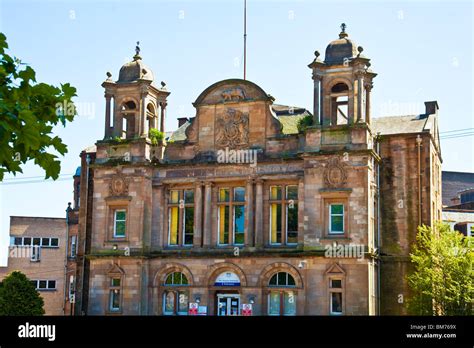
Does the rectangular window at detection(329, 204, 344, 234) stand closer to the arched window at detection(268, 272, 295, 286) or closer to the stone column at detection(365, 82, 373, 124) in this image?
the arched window at detection(268, 272, 295, 286)

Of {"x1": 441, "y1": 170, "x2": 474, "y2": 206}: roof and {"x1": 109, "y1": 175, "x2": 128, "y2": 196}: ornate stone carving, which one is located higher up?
{"x1": 441, "y1": 170, "x2": 474, "y2": 206}: roof

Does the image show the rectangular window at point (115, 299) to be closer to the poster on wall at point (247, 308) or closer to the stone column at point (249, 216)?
the poster on wall at point (247, 308)

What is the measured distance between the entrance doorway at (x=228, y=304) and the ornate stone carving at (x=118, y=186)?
Result: 7.94m

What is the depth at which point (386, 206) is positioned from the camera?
39.3 m

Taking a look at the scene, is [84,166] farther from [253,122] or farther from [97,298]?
[253,122]

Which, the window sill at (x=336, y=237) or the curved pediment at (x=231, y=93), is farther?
the curved pediment at (x=231, y=93)

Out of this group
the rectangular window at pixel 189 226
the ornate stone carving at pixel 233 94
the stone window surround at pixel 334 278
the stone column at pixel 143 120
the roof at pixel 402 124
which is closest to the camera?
the stone window surround at pixel 334 278

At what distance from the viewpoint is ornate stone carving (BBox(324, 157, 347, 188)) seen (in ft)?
120

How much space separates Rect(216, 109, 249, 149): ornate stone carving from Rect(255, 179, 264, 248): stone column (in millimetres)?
2421

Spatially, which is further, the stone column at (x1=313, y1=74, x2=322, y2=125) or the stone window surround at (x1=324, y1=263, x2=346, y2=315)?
the stone column at (x1=313, y1=74, x2=322, y2=125)

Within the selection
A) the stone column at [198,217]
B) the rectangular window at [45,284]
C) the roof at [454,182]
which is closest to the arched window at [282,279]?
the stone column at [198,217]

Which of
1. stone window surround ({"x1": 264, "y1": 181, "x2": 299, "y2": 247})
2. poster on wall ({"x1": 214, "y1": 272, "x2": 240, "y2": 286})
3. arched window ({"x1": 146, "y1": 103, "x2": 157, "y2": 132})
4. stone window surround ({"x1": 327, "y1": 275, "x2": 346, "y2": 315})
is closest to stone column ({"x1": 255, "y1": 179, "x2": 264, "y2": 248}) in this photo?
stone window surround ({"x1": 264, "y1": 181, "x2": 299, "y2": 247})

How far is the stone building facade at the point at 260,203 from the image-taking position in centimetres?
3656
